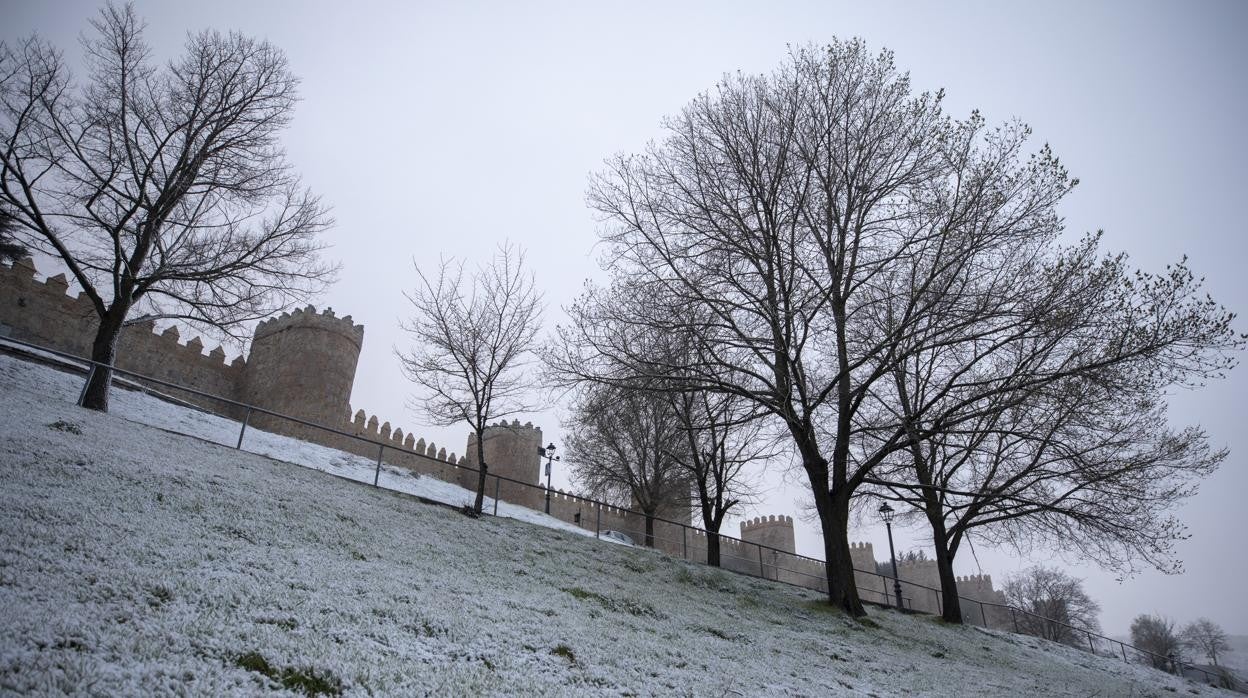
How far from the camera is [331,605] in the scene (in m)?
5.17

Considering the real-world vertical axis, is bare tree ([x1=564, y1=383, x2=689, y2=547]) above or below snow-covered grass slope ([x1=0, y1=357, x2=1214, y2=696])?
above

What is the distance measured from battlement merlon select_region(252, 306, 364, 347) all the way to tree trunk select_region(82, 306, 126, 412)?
14318 millimetres

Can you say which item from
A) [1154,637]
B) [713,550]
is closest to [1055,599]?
[1154,637]

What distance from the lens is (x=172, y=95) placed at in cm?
1647

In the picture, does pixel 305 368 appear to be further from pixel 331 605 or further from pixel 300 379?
pixel 331 605

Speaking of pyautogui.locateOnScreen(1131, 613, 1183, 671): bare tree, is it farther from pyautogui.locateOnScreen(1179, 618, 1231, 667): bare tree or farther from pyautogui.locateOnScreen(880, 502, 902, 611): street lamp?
pyautogui.locateOnScreen(880, 502, 902, 611): street lamp

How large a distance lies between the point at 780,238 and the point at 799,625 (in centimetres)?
752

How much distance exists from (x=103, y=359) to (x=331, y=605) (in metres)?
13.2

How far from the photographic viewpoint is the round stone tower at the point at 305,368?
1067 inches

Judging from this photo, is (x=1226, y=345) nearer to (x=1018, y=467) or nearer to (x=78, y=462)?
(x=1018, y=467)

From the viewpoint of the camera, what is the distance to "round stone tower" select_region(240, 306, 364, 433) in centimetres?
2709

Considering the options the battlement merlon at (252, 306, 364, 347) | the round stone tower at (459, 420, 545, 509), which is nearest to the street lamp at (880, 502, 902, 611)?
the round stone tower at (459, 420, 545, 509)

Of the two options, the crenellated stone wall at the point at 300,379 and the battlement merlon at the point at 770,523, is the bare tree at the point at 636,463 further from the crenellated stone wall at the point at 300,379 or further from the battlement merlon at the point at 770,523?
the battlement merlon at the point at 770,523

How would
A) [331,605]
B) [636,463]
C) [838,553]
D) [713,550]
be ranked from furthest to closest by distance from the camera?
1. [636,463]
2. [713,550]
3. [838,553]
4. [331,605]
